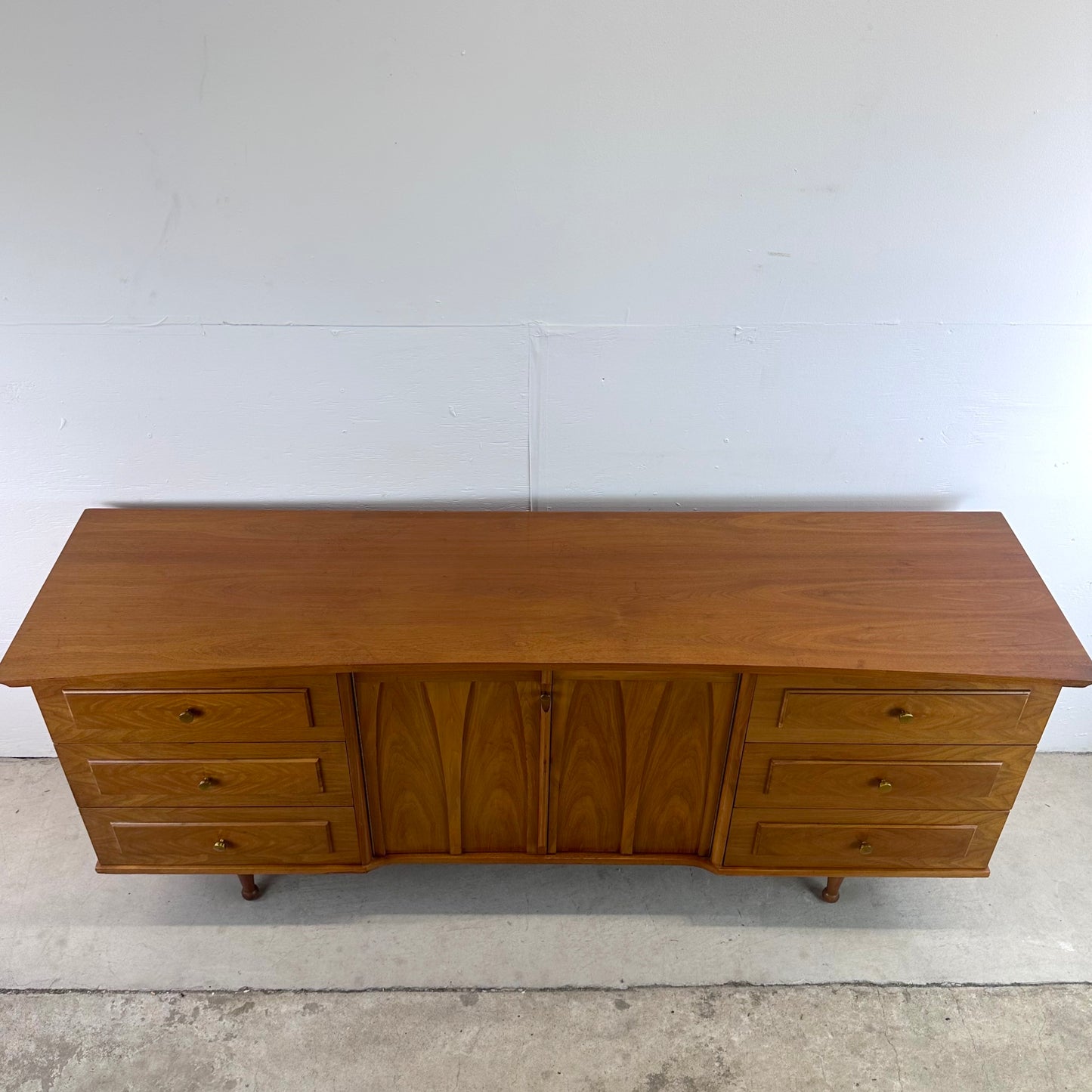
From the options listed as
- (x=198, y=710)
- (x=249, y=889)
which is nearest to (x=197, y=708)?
(x=198, y=710)

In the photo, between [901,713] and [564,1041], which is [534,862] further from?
[901,713]

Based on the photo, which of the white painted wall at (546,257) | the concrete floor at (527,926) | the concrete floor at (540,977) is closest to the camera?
the white painted wall at (546,257)

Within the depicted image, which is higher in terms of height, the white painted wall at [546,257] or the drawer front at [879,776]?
the white painted wall at [546,257]

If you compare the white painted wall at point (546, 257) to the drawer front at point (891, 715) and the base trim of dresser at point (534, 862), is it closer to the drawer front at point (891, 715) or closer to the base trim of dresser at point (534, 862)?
the drawer front at point (891, 715)

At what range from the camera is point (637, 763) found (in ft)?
5.51

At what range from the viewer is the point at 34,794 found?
2.15 meters

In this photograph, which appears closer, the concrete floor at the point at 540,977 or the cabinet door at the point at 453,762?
the cabinet door at the point at 453,762

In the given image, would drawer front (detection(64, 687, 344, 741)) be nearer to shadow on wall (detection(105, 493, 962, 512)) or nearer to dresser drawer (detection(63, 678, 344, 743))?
dresser drawer (detection(63, 678, 344, 743))

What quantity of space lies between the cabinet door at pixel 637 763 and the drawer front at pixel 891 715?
0.08 metres

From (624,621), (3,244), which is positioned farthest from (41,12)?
(624,621)

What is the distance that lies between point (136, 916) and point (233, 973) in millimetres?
264

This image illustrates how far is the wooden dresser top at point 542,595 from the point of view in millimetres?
1495

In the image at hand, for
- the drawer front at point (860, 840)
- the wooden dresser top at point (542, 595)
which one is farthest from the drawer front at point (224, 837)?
the drawer front at point (860, 840)

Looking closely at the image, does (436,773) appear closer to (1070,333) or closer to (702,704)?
(702,704)
